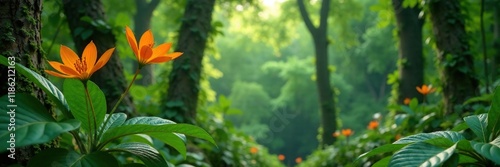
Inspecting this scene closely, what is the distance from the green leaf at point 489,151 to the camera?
3.72ft

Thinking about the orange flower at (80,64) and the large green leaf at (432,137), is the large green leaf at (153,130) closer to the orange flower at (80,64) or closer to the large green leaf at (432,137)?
the orange flower at (80,64)

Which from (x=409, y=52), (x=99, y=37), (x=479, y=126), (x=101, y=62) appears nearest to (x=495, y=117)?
(x=479, y=126)

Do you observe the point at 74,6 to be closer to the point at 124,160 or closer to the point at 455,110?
the point at 124,160

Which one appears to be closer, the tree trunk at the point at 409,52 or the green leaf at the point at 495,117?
the green leaf at the point at 495,117

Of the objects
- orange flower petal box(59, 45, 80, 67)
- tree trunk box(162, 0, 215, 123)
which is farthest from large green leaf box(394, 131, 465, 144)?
tree trunk box(162, 0, 215, 123)

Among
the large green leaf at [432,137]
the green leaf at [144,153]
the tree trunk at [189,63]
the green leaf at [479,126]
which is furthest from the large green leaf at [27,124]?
the tree trunk at [189,63]

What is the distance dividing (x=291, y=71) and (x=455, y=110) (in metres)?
25.7

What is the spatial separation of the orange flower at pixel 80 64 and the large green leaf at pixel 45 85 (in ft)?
0.13

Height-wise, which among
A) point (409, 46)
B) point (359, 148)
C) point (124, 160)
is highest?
point (409, 46)

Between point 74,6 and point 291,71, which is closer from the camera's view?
point 74,6

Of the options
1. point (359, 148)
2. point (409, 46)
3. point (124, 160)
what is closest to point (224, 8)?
point (409, 46)

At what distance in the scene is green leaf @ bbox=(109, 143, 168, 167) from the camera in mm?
1350

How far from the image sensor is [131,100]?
3732mm

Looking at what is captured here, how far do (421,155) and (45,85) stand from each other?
43.6 inches
